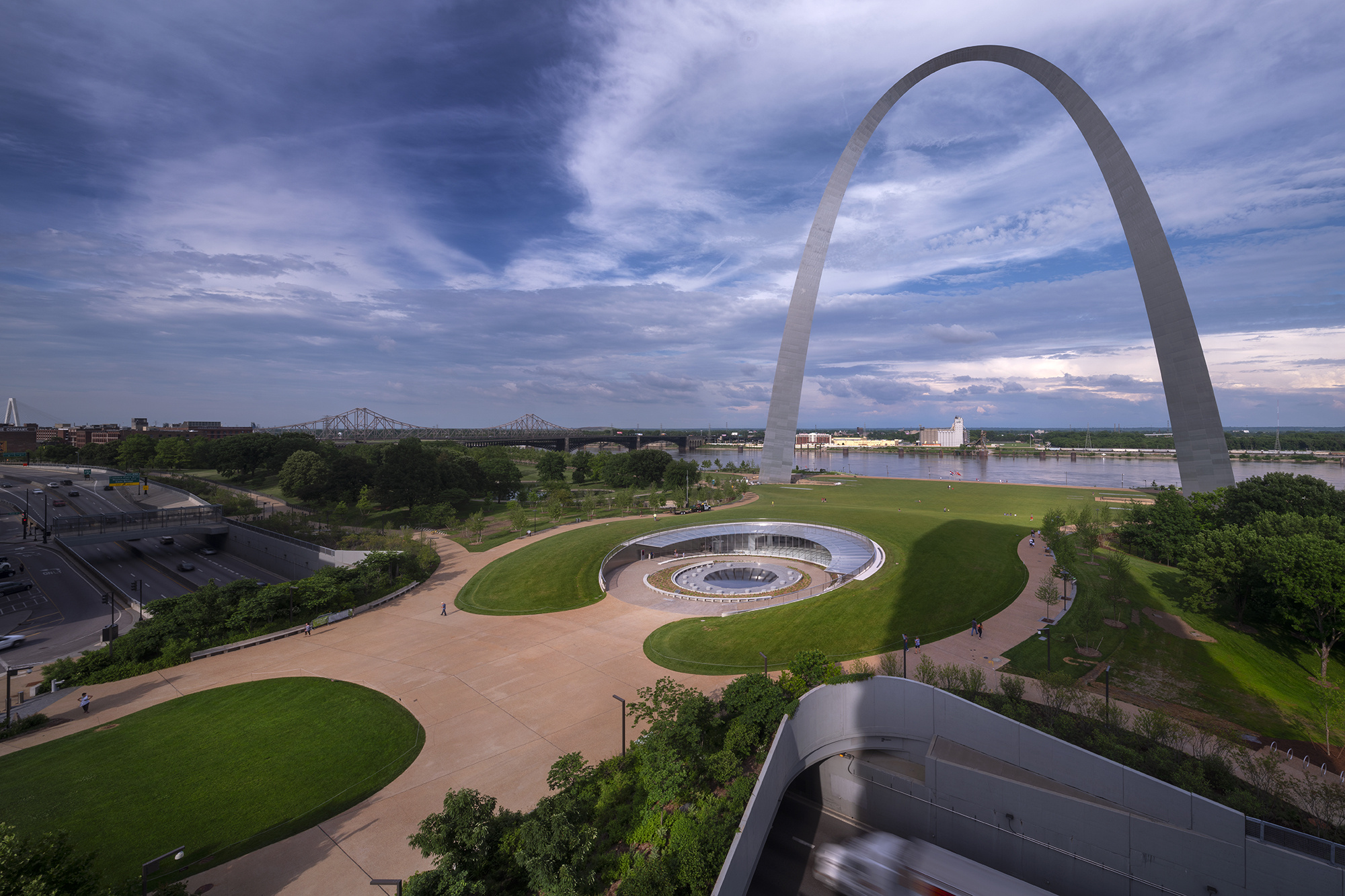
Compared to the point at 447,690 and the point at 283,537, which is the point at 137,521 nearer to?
the point at 283,537

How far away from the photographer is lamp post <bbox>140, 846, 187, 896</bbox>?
991 centimetres

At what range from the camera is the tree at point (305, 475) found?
56.8 meters

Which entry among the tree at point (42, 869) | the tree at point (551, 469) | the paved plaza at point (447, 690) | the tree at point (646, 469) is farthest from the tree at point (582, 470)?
the tree at point (42, 869)

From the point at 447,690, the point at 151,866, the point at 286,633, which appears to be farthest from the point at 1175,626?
the point at 286,633

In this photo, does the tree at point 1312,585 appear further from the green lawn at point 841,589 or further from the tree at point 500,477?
the tree at point 500,477

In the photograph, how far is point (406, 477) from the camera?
54906 mm

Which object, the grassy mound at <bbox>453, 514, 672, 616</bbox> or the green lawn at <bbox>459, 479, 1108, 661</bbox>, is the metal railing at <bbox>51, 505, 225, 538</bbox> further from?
the green lawn at <bbox>459, 479, 1108, 661</bbox>

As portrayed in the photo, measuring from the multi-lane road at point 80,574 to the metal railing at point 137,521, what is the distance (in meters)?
2.62

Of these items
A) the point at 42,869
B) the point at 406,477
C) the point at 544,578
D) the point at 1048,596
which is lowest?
the point at 544,578

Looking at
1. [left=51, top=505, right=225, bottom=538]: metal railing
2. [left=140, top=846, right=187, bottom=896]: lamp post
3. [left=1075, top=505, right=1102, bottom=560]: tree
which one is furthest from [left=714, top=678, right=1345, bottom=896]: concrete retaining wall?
[left=51, top=505, right=225, bottom=538]: metal railing

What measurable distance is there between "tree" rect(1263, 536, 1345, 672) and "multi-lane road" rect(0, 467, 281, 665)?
51.1m

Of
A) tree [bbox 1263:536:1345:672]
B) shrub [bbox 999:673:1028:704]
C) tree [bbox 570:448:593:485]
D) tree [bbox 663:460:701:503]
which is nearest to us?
shrub [bbox 999:673:1028:704]

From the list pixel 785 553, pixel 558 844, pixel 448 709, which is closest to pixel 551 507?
pixel 785 553

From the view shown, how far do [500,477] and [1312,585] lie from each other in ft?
225
